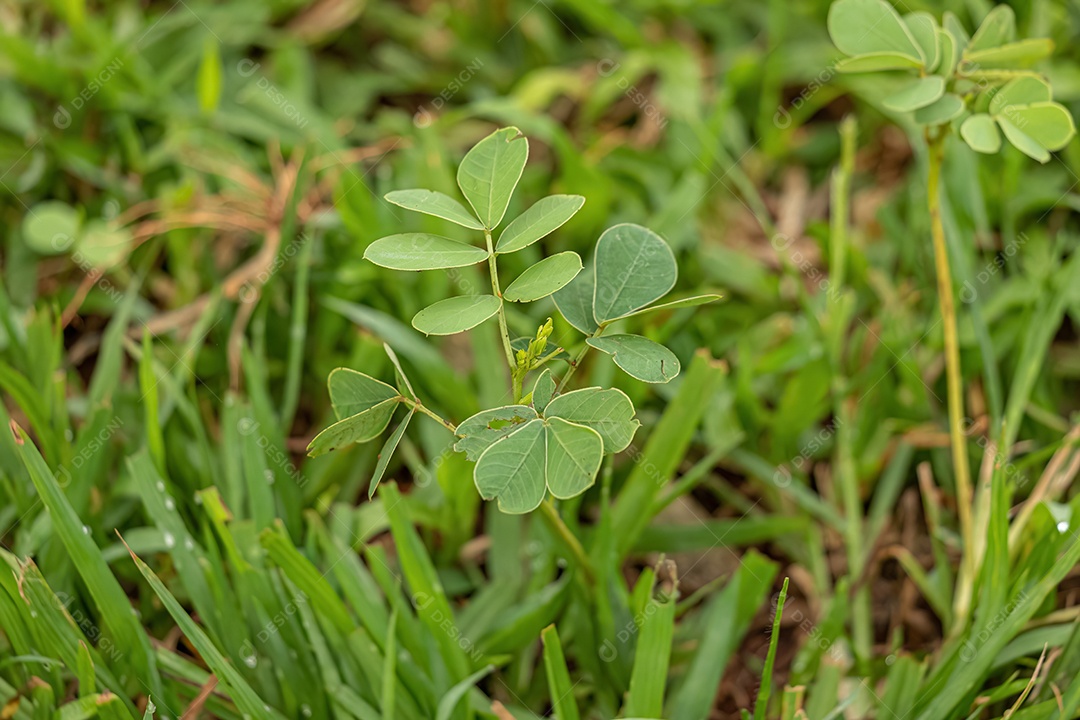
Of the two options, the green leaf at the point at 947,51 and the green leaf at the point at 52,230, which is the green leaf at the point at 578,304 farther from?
the green leaf at the point at 52,230

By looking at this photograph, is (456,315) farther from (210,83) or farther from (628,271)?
(210,83)

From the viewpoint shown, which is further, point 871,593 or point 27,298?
point 27,298

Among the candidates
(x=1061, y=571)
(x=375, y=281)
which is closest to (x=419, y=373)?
(x=375, y=281)

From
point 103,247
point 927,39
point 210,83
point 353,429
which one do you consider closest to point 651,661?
point 353,429

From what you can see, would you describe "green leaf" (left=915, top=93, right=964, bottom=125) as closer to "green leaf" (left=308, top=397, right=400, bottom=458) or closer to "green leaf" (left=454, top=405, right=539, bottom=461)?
"green leaf" (left=454, top=405, right=539, bottom=461)

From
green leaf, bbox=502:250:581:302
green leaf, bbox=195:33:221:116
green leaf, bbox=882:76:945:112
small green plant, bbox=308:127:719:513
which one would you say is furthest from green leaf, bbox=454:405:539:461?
green leaf, bbox=195:33:221:116

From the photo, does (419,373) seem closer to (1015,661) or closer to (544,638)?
(544,638)
